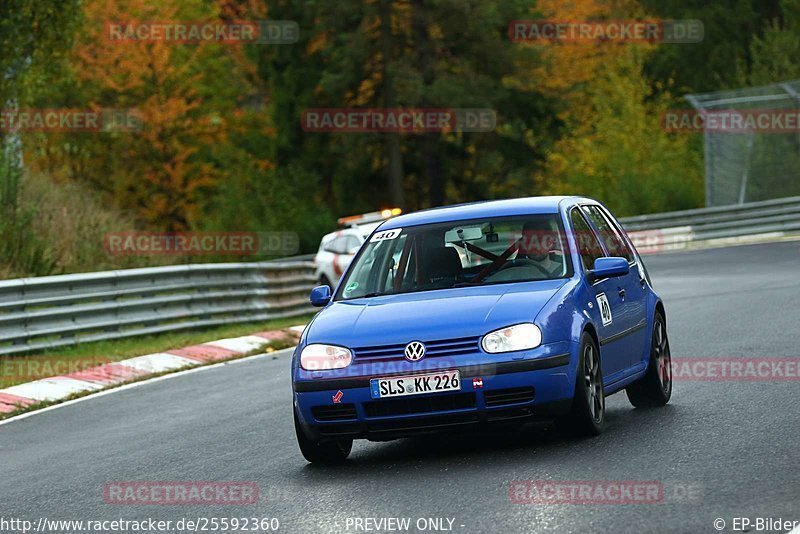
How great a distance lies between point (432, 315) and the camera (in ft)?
29.2

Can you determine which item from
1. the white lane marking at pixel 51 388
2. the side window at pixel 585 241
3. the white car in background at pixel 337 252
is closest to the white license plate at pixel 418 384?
the side window at pixel 585 241

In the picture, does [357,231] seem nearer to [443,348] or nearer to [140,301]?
[140,301]

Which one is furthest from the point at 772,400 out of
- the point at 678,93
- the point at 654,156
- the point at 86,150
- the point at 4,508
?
the point at 678,93

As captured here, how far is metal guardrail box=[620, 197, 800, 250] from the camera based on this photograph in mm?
35594

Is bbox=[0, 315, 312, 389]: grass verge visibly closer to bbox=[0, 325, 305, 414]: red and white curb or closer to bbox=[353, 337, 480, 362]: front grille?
bbox=[0, 325, 305, 414]: red and white curb

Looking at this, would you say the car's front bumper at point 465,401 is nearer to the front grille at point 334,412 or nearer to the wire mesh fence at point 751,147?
the front grille at point 334,412

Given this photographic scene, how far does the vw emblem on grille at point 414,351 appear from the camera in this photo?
864 centimetres

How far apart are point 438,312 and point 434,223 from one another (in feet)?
4.57

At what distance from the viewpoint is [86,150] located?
57.2 m
